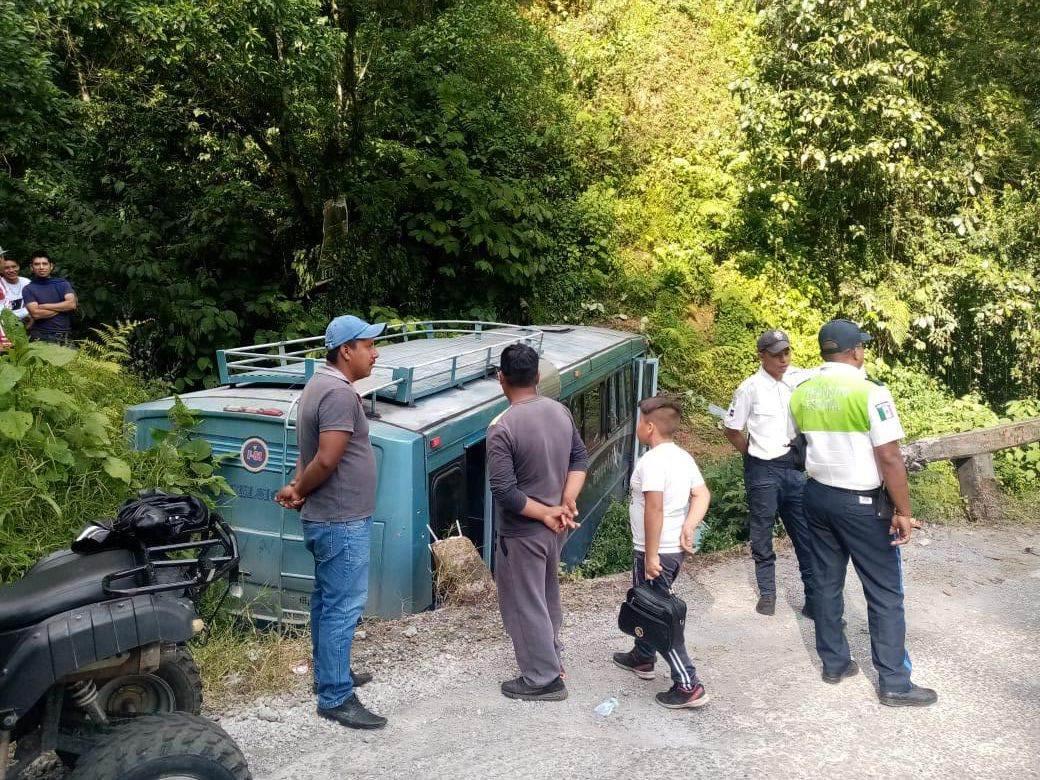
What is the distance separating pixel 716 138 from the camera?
639 inches

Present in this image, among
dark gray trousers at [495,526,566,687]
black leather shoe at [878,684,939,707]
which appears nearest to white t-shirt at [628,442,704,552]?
dark gray trousers at [495,526,566,687]

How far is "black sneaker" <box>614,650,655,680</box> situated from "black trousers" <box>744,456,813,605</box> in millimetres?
1440

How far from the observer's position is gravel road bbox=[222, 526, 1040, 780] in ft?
13.4

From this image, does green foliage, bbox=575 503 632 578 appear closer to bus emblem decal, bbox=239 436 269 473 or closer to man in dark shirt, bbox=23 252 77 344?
bus emblem decal, bbox=239 436 269 473

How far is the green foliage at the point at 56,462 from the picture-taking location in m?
5.47

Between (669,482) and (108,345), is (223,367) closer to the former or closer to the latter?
(108,345)

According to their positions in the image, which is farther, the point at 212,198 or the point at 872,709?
the point at 212,198

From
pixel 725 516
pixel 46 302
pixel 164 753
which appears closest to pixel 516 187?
pixel 46 302

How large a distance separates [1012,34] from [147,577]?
47.5ft

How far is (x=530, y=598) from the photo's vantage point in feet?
15.1

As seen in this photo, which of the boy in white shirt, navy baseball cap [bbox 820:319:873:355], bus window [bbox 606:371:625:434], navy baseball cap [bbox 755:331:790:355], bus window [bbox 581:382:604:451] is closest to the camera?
the boy in white shirt

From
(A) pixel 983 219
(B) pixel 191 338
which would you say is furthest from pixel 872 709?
(A) pixel 983 219

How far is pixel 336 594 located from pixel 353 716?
23.2 inches

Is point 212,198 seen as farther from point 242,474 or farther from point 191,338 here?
point 242,474
